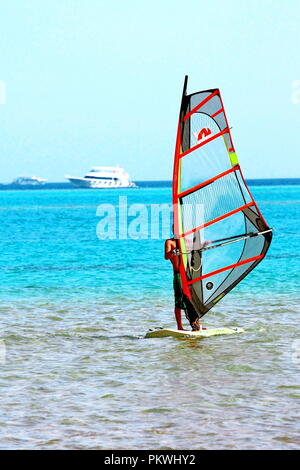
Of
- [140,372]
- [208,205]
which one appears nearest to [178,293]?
[208,205]

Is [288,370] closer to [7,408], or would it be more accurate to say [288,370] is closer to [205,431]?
[205,431]

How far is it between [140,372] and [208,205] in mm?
3065

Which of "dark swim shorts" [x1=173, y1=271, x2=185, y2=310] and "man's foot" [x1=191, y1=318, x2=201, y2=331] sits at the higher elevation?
"dark swim shorts" [x1=173, y1=271, x2=185, y2=310]

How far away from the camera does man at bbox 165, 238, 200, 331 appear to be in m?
12.1

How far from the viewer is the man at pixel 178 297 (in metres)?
12.1

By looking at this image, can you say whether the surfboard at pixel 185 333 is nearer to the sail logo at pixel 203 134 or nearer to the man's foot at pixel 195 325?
the man's foot at pixel 195 325

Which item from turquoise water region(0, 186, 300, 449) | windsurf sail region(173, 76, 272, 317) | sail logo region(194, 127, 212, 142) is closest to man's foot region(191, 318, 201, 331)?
windsurf sail region(173, 76, 272, 317)

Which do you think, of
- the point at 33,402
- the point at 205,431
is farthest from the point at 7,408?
the point at 205,431

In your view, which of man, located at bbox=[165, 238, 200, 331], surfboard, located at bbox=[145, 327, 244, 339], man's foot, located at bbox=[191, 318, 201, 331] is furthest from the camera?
man's foot, located at bbox=[191, 318, 201, 331]

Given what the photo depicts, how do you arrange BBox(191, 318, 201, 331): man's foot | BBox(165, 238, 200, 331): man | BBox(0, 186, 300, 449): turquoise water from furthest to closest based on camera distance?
BBox(191, 318, 201, 331): man's foot → BBox(165, 238, 200, 331): man → BBox(0, 186, 300, 449): turquoise water

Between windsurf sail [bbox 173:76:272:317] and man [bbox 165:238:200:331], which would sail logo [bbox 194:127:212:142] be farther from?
man [bbox 165:238:200:331]

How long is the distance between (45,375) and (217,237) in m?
3.78

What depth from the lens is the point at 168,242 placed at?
12023mm

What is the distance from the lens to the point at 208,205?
39.8 ft
